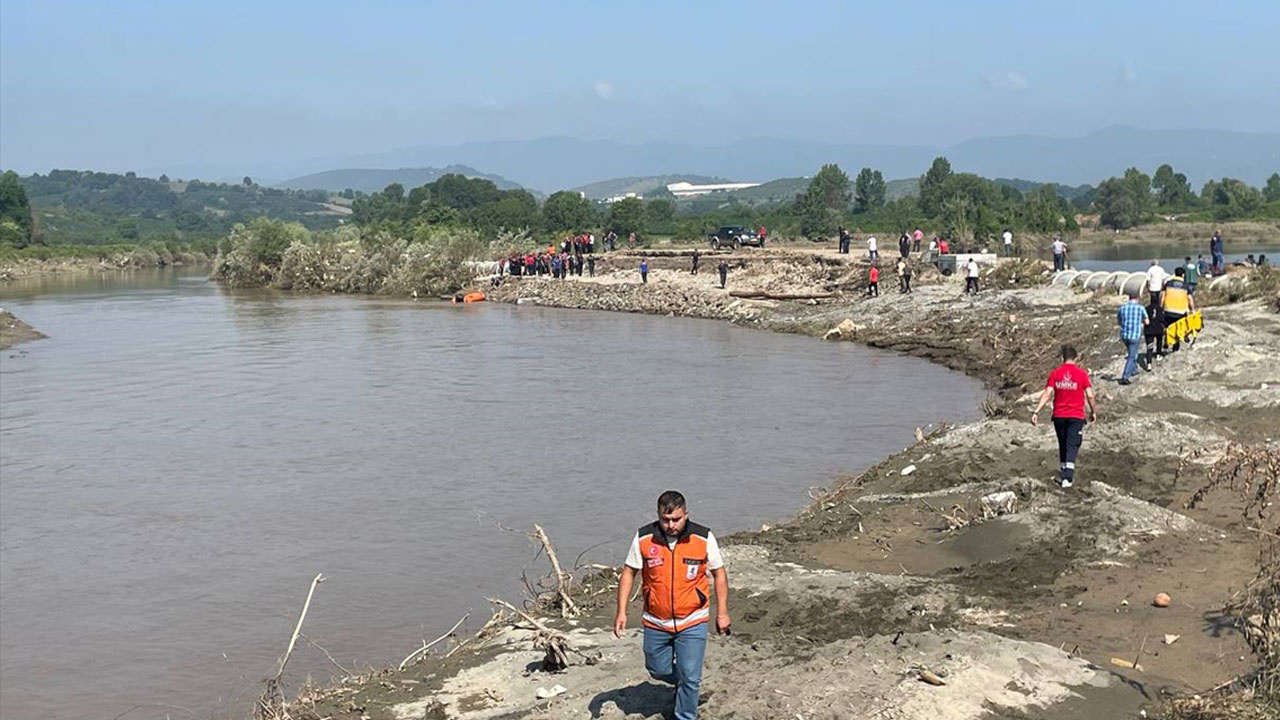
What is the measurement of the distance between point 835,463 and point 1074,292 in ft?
55.8

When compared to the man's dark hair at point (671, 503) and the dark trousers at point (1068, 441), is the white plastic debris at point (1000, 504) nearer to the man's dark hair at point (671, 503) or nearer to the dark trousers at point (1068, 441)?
the dark trousers at point (1068, 441)

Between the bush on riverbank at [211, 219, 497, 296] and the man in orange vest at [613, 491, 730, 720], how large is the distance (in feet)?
168

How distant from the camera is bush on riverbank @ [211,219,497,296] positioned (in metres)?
58.1

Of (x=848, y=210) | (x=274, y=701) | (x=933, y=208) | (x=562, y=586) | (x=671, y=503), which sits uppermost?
(x=848, y=210)

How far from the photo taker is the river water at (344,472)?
11.9 metres

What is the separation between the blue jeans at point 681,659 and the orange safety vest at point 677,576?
76 millimetres

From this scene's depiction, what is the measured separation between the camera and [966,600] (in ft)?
31.1

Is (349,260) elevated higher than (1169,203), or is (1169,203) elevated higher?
(1169,203)

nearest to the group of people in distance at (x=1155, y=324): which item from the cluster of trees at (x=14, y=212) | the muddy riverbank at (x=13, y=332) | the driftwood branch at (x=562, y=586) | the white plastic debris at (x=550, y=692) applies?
the driftwood branch at (x=562, y=586)

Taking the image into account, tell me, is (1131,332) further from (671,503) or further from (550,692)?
(671,503)

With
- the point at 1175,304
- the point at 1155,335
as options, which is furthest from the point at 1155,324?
the point at 1175,304

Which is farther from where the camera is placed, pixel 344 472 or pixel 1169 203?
pixel 1169 203

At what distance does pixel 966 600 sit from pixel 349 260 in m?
56.6

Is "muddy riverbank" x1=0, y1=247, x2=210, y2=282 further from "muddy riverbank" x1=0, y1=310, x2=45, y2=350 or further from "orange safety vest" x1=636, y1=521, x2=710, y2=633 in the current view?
"orange safety vest" x1=636, y1=521, x2=710, y2=633
